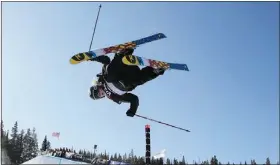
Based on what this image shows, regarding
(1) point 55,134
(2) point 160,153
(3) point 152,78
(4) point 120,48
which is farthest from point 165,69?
(1) point 55,134

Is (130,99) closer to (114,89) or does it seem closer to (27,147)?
(114,89)

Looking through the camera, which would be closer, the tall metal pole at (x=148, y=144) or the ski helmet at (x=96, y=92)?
the ski helmet at (x=96, y=92)

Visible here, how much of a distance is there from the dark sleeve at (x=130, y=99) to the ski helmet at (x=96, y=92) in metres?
0.59

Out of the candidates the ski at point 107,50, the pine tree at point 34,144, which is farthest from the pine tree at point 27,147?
the ski at point 107,50

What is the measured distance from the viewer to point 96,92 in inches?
877

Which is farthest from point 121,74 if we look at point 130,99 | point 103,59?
Result: point 130,99

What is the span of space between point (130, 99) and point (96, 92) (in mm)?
1813

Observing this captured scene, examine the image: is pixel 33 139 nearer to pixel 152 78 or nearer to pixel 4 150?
pixel 4 150

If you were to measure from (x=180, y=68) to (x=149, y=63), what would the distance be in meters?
2.07

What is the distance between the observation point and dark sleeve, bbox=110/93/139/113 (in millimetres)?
22038

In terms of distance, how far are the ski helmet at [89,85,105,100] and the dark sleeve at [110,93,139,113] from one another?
59 centimetres

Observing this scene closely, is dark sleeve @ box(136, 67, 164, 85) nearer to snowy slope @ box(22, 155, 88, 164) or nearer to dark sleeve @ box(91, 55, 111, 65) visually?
dark sleeve @ box(91, 55, 111, 65)

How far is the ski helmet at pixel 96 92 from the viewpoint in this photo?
22075 mm

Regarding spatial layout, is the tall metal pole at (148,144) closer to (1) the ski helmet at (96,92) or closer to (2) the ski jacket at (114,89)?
(2) the ski jacket at (114,89)
